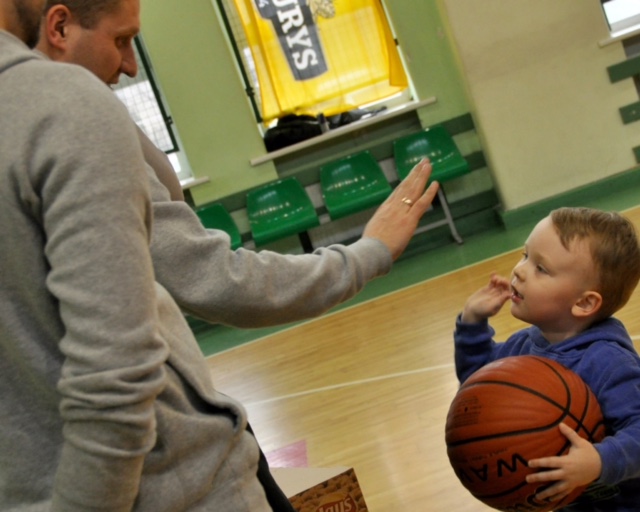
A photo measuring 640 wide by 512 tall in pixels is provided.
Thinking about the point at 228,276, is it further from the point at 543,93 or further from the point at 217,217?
the point at 543,93

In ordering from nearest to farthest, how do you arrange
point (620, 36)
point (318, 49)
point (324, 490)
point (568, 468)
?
point (568, 468) → point (324, 490) → point (620, 36) → point (318, 49)

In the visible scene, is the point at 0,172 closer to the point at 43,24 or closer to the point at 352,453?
the point at 43,24

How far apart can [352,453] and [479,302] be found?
72.2 inches

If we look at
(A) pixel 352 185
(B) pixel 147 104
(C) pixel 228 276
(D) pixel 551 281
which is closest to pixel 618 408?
(D) pixel 551 281

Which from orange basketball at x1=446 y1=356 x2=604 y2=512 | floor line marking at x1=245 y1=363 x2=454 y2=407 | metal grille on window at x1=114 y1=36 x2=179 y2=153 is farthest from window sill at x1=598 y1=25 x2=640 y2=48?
orange basketball at x1=446 y1=356 x2=604 y2=512

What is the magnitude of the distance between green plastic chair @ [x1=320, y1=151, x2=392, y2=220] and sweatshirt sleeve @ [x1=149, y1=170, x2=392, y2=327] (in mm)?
6095

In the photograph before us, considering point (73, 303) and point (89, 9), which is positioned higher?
point (89, 9)

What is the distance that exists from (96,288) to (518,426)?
108 centimetres

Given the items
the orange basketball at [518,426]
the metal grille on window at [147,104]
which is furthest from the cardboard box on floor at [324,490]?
the metal grille on window at [147,104]

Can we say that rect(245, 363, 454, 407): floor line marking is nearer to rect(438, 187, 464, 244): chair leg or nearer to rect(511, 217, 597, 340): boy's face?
rect(511, 217, 597, 340): boy's face

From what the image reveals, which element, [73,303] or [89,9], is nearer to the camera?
[73,303]

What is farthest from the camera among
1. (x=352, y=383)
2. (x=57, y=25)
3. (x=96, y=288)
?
(x=352, y=383)

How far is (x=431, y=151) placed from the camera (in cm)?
782

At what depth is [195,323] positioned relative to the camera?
786 cm
